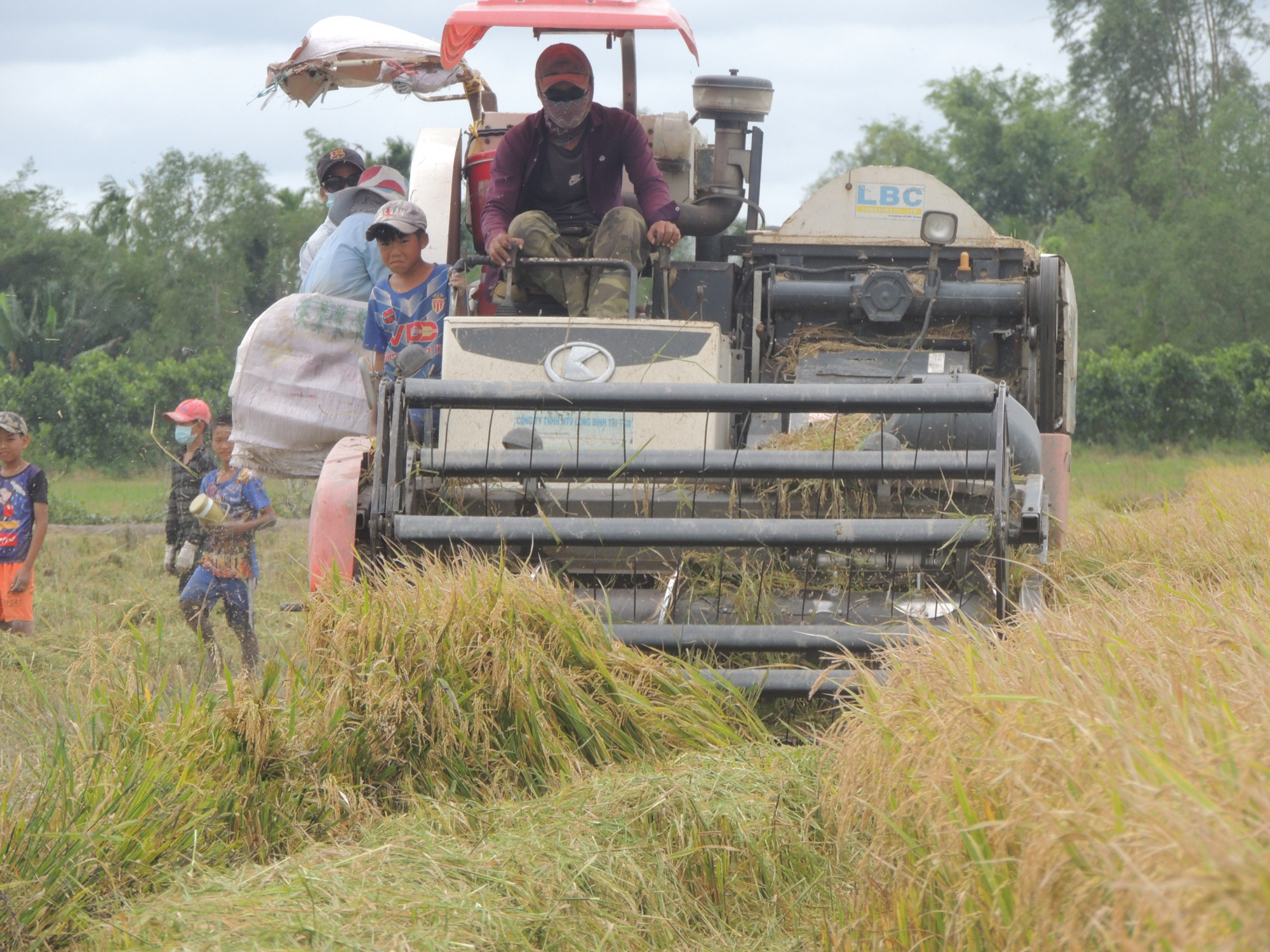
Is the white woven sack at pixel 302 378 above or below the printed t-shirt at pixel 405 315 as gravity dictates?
below

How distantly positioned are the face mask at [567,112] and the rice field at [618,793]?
2.46m

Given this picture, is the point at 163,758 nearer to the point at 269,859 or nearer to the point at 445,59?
the point at 269,859

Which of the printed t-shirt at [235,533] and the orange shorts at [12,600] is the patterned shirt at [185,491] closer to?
the printed t-shirt at [235,533]

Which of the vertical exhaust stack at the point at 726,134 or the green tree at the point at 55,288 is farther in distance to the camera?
the green tree at the point at 55,288

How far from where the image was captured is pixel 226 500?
20.8ft

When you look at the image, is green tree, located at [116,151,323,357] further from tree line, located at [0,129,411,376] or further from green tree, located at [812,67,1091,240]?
green tree, located at [812,67,1091,240]

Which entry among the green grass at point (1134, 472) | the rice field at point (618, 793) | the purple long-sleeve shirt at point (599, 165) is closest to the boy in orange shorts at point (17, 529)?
the rice field at point (618, 793)

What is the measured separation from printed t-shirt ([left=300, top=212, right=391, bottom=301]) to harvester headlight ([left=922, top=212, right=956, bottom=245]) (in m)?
2.47

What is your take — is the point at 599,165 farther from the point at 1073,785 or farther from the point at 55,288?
the point at 55,288

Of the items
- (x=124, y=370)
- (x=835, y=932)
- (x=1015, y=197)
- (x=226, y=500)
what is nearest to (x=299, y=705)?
(x=835, y=932)

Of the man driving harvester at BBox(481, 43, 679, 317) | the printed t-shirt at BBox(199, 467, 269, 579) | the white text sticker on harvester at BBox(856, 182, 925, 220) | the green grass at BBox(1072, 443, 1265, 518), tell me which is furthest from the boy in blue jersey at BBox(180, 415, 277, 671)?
the green grass at BBox(1072, 443, 1265, 518)

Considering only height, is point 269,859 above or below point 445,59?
below

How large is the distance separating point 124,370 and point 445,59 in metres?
23.7

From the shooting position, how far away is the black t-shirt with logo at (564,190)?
18.6 feet
